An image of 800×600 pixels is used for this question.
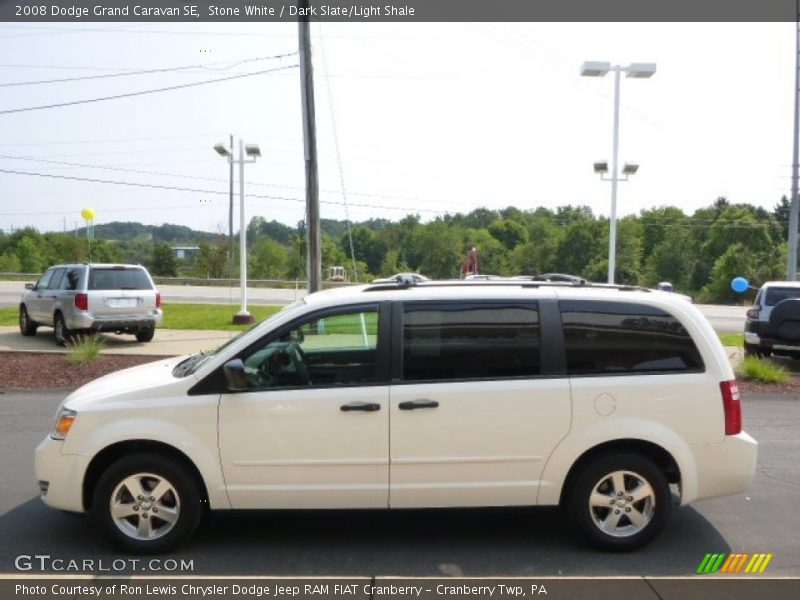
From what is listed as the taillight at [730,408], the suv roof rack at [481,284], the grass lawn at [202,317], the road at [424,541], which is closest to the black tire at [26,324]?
the grass lawn at [202,317]

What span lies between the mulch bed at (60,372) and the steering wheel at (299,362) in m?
7.78

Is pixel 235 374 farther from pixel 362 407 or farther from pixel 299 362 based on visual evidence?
pixel 362 407

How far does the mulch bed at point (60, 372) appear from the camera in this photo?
11.3m

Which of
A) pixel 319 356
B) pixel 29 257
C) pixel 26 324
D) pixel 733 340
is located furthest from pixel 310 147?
pixel 29 257

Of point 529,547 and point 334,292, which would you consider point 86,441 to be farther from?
point 529,547

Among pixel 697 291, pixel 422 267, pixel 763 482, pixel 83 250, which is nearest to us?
pixel 763 482

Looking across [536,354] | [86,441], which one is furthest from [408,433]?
[86,441]

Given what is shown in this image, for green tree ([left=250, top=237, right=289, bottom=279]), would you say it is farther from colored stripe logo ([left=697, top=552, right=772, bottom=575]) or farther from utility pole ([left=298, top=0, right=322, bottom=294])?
colored stripe logo ([left=697, top=552, right=772, bottom=575])

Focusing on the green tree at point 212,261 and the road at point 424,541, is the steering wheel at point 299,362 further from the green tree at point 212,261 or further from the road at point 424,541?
the green tree at point 212,261

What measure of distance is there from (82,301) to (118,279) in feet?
2.85

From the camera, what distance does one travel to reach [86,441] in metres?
4.39

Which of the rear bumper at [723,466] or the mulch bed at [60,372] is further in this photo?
the mulch bed at [60,372]

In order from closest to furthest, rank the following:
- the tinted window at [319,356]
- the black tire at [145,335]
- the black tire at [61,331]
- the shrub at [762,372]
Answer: the tinted window at [319,356] → the shrub at [762,372] → the black tire at [61,331] → the black tire at [145,335]
